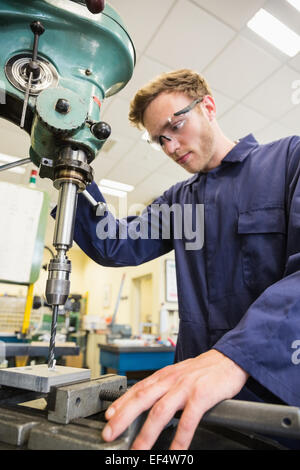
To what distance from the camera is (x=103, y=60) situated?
2.02ft

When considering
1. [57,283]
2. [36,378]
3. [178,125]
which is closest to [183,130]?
[178,125]

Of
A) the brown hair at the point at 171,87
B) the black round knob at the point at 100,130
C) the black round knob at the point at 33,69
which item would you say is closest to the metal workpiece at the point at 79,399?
the black round knob at the point at 100,130

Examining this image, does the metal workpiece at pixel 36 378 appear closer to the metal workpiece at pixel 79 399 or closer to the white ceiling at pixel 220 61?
the metal workpiece at pixel 79 399

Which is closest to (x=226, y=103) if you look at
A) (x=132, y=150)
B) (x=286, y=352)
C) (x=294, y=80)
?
(x=294, y=80)

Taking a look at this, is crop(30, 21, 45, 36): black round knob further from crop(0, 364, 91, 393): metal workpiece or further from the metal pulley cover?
crop(0, 364, 91, 393): metal workpiece

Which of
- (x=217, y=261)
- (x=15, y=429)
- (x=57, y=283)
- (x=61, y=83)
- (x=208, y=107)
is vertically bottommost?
(x=15, y=429)

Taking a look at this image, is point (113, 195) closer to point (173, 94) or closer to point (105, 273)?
point (105, 273)

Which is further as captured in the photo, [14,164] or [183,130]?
[183,130]

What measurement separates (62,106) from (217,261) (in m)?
0.56

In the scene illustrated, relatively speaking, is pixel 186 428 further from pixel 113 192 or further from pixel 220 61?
pixel 113 192

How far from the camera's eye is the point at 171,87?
105cm

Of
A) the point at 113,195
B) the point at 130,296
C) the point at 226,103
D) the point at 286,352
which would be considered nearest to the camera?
the point at 286,352

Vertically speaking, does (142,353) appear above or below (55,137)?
below

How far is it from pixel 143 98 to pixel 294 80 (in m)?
2.02
